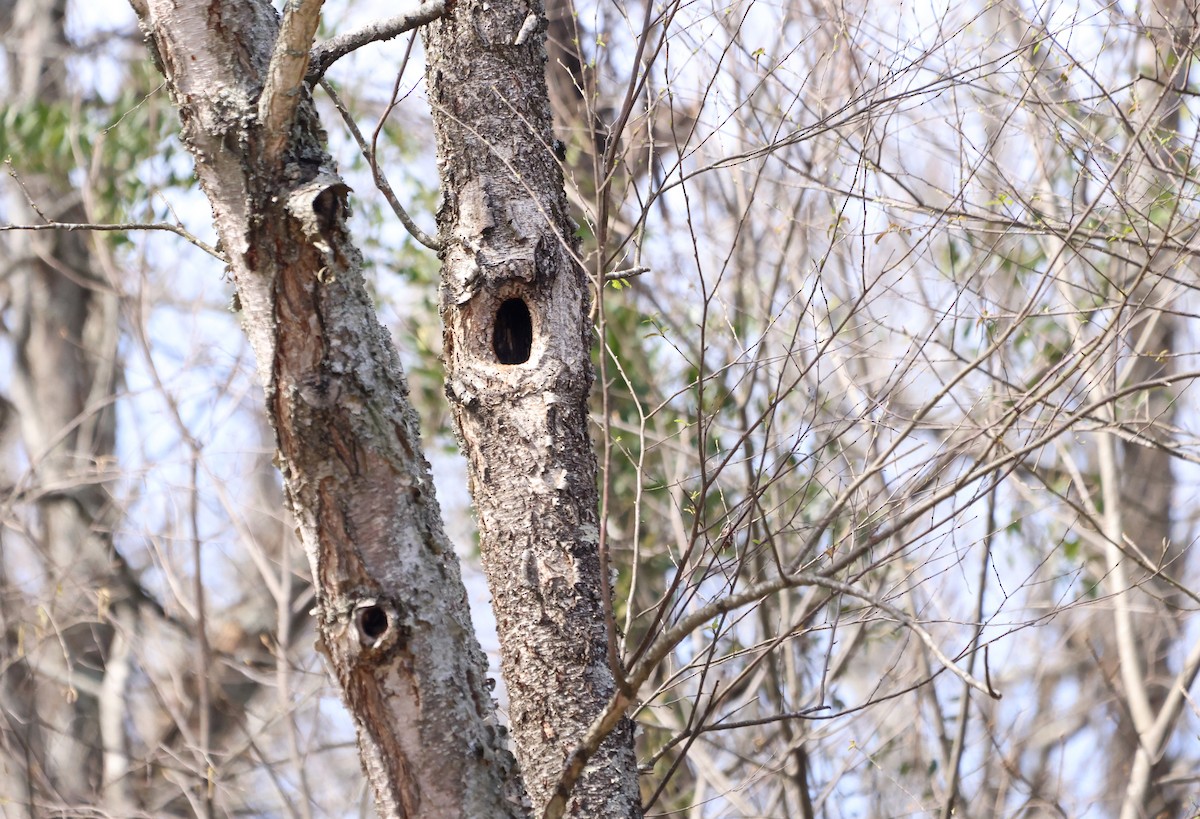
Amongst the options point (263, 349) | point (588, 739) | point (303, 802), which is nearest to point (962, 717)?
point (303, 802)

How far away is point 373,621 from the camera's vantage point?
179cm

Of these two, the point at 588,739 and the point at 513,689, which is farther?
the point at 513,689

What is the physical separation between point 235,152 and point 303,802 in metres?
3.25

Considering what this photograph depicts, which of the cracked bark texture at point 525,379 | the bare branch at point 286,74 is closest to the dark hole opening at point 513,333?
the cracked bark texture at point 525,379

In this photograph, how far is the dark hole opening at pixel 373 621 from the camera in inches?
69.7

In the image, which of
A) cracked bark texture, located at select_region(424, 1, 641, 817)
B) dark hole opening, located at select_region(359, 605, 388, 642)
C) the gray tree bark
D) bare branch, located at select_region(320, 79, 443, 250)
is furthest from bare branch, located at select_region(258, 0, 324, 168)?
the gray tree bark

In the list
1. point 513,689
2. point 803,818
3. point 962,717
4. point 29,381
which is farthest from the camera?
point 29,381

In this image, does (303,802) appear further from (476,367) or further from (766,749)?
(476,367)

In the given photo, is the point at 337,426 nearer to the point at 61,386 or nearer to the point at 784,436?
the point at 784,436

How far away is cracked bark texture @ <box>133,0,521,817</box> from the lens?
69.2 inches

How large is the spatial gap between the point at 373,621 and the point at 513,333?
0.85 meters

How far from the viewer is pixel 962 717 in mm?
4246

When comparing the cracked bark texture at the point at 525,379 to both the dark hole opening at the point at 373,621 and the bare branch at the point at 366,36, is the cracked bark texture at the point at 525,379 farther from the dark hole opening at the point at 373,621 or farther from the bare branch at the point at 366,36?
the dark hole opening at the point at 373,621

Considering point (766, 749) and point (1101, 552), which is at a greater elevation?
point (1101, 552)
